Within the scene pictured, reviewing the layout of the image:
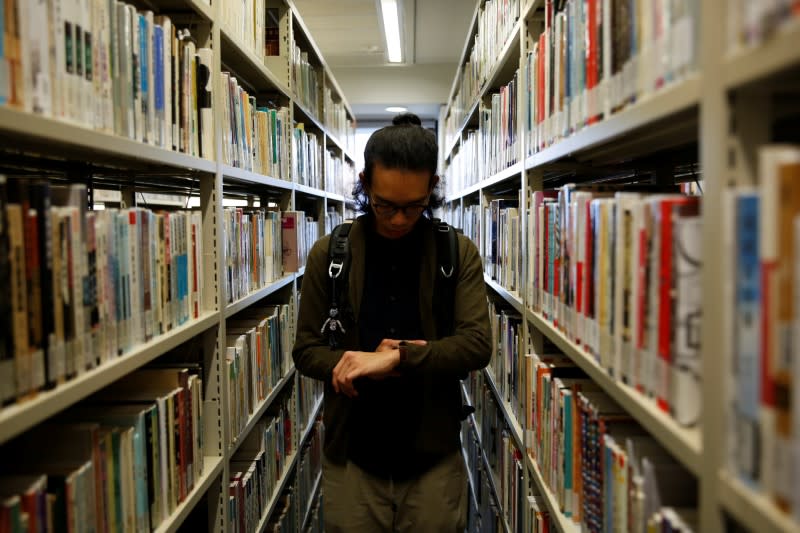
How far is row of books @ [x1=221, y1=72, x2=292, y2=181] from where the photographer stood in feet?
6.00

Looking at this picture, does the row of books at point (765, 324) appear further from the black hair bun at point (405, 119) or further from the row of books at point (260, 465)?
the row of books at point (260, 465)

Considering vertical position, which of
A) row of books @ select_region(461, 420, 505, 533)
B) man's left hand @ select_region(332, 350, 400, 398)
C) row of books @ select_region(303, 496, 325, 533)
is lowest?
row of books @ select_region(303, 496, 325, 533)

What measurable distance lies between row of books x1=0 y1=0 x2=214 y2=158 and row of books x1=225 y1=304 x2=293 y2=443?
0.68m

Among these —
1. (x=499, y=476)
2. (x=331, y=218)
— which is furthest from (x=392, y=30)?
(x=499, y=476)

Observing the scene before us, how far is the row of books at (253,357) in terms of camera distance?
1823 mm

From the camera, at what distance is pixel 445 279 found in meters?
1.53

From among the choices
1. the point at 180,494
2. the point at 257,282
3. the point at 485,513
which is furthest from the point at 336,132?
the point at 180,494

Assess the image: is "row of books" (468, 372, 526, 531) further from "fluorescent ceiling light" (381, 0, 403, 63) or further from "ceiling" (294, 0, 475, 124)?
"ceiling" (294, 0, 475, 124)

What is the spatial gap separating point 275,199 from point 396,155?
2018 millimetres

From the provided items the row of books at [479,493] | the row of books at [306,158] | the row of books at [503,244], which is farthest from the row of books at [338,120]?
the row of books at [479,493]

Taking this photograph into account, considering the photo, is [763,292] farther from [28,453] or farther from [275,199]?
[275,199]

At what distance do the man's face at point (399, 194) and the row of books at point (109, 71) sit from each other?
0.49m

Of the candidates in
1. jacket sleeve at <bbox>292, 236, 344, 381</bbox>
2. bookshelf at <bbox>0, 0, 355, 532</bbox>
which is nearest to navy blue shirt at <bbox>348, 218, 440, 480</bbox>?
jacket sleeve at <bbox>292, 236, 344, 381</bbox>

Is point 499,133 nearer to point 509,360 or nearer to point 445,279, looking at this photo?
point 509,360
